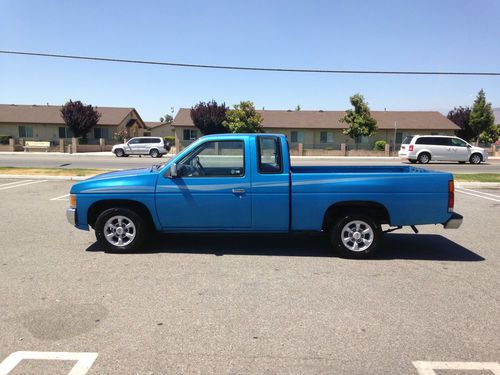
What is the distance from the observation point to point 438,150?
27562mm

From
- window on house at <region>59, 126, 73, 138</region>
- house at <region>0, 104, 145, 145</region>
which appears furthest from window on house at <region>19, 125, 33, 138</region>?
window on house at <region>59, 126, 73, 138</region>

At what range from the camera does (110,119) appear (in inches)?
2030

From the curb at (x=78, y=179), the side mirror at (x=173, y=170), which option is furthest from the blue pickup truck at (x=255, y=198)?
the curb at (x=78, y=179)

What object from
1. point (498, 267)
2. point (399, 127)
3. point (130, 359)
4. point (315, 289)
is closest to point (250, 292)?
point (315, 289)

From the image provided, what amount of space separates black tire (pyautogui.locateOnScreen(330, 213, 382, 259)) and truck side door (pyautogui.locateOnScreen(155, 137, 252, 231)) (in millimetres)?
1297

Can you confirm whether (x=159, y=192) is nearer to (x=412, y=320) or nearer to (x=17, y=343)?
(x=17, y=343)

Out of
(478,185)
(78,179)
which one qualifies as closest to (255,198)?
(78,179)

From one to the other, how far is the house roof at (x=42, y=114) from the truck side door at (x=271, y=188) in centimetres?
4800

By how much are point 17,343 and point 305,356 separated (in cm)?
244

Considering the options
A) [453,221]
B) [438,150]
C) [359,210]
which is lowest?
[453,221]

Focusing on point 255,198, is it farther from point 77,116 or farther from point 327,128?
point 77,116

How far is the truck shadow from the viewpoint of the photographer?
6.31 m

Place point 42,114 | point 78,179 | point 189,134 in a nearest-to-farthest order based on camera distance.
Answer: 1. point 78,179
2. point 189,134
3. point 42,114

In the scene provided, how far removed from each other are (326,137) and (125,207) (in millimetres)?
41960
